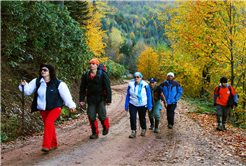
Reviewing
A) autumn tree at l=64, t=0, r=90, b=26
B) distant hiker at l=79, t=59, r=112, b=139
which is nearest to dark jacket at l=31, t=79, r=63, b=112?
distant hiker at l=79, t=59, r=112, b=139

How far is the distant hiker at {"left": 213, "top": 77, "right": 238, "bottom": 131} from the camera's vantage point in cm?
757

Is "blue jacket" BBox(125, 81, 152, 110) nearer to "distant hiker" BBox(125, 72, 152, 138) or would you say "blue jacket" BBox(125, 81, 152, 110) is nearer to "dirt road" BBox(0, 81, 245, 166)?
"distant hiker" BBox(125, 72, 152, 138)

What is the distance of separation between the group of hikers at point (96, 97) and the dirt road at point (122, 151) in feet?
1.18

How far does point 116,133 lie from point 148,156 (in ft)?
7.39

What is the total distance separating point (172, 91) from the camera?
7578 mm

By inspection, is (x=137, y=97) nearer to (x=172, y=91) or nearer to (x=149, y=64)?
(x=172, y=91)

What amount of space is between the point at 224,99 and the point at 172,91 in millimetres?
2132

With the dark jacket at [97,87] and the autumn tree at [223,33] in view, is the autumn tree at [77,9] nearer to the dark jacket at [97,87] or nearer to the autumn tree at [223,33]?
the autumn tree at [223,33]

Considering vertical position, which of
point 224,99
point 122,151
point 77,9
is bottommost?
point 122,151

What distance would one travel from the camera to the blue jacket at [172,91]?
755 centimetres

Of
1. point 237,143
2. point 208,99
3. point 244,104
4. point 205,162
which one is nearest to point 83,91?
point 205,162

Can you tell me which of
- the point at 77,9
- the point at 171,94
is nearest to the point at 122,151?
the point at 171,94

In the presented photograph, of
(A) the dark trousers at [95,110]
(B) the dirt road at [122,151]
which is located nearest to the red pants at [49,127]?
(B) the dirt road at [122,151]

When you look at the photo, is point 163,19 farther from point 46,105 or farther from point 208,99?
point 46,105
